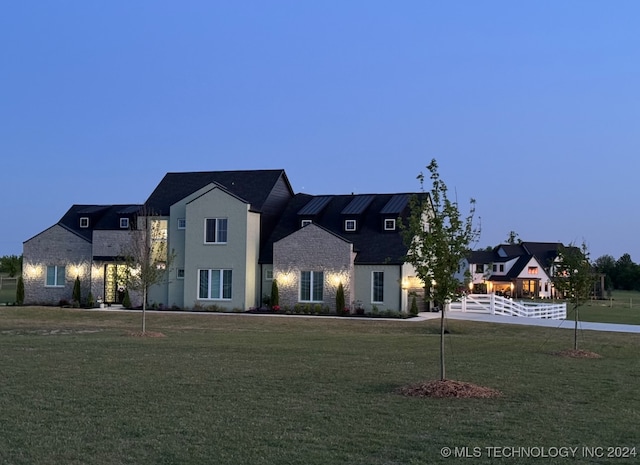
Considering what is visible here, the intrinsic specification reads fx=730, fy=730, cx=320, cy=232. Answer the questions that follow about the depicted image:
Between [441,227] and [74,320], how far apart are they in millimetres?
23383

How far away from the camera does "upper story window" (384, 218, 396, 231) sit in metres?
37.0

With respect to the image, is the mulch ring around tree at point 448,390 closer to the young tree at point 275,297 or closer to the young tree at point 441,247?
the young tree at point 441,247

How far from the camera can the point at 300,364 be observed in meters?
15.8

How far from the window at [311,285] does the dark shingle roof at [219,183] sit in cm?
505

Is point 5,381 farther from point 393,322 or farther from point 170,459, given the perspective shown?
point 393,322

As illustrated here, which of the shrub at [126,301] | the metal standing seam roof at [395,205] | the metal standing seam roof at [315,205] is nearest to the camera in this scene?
the metal standing seam roof at [395,205]

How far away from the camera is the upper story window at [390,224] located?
1457 inches

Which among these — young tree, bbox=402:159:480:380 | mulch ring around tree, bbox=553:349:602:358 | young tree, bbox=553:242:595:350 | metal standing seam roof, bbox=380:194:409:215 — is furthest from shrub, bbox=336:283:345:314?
young tree, bbox=402:159:480:380

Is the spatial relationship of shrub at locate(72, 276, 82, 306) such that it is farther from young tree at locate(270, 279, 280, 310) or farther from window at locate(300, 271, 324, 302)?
window at locate(300, 271, 324, 302)

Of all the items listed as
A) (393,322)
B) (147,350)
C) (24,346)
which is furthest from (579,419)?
(393,322)

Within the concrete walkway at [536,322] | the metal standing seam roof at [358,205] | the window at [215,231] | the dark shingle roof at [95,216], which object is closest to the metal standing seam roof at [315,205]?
the metal standing seam roof at [358,205]

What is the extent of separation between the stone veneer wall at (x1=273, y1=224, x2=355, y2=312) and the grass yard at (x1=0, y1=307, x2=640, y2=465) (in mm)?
13869

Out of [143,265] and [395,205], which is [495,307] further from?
[143,265]

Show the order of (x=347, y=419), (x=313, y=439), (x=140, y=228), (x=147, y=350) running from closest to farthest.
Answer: (x=313, y=439)
(x=347, y=419)
(x=147, y=350)
(x=140, y=228)
